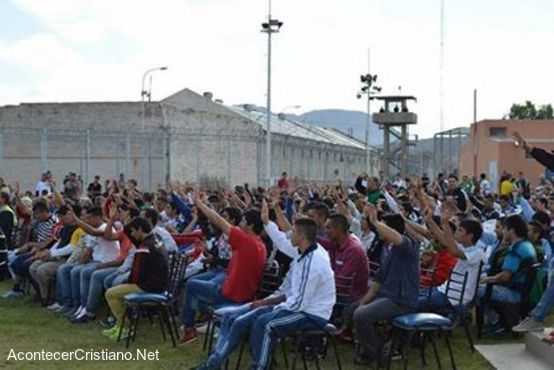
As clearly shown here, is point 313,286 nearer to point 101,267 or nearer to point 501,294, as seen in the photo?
point 501,294

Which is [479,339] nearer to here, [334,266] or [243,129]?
[334,266]

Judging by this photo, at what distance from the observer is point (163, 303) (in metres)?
9.22

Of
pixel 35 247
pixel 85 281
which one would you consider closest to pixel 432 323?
pixel 85 281

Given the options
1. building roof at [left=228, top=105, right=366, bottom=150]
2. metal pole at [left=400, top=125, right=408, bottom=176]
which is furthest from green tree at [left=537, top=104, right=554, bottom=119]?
metal pole at [left=400, top=125, right=408, bottom=176]

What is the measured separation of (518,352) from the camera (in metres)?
8.41

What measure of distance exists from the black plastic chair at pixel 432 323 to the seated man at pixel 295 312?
711 millimetres

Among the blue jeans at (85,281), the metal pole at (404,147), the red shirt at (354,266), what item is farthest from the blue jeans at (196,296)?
the metal pole at (404,147)

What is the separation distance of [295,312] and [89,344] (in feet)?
10.6

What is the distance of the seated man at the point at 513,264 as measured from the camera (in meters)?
8.75

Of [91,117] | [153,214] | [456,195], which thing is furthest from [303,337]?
[91,117]

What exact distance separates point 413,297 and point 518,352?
5.14ft

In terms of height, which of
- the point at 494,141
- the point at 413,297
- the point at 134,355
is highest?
the point at 494,141

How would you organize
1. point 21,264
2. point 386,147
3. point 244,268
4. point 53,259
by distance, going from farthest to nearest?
1. point 386,147
2. point 21,264
3. point 53,259
4. point 244,268

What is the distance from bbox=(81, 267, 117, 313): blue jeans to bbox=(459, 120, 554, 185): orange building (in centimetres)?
3041
